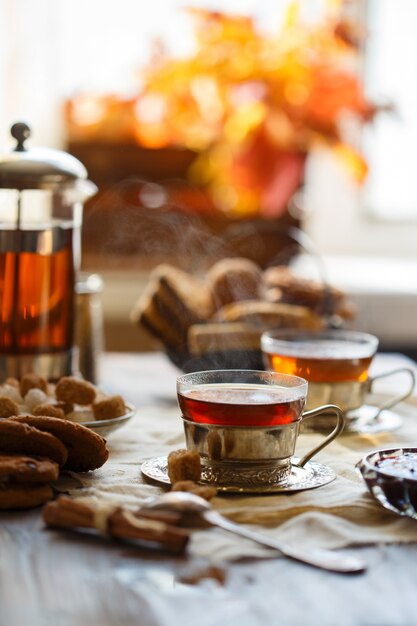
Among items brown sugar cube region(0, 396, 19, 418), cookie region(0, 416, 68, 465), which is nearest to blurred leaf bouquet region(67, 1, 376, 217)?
brown sugar cube region(0, 396, 19, 418)

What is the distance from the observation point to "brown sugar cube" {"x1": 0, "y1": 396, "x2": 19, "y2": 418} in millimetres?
925

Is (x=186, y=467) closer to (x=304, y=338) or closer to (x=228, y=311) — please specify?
(x=304, y=338)

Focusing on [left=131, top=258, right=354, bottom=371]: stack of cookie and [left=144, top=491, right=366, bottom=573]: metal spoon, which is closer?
[left=144, top=491, right=366, bottom=573]: metal spoon

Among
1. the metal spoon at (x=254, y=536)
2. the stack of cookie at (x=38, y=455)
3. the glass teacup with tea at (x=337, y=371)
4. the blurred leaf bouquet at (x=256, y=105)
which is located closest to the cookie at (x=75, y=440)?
the stack of cookie at (x=38, y=455)

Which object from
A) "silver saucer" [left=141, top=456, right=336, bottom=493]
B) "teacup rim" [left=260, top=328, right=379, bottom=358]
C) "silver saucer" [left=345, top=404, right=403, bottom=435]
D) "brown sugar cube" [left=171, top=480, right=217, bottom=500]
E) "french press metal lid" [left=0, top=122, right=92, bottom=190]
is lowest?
"silver saucer" [left=345, top=404, right=403, bottom=435]

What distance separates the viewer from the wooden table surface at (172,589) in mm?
584

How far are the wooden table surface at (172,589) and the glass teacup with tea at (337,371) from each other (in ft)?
1.35

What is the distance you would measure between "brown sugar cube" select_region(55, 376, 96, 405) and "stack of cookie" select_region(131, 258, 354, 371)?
1.11 feet

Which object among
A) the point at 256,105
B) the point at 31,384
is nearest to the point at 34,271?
the point at 31,384

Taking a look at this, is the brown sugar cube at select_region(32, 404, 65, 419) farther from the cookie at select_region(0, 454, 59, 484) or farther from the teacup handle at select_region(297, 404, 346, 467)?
the teacup handle at select_region(297, 404, 346, 467)

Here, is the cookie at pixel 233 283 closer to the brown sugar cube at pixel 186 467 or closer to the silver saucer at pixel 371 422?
the silver saucer at pixel 371 422

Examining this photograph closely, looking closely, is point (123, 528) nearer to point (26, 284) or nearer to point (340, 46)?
point (26, 284)

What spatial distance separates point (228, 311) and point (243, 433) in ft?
2.20

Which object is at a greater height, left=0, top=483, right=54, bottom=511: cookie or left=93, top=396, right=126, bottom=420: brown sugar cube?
left=93, top=396, right=126, bottom=420: brown sugar cube
